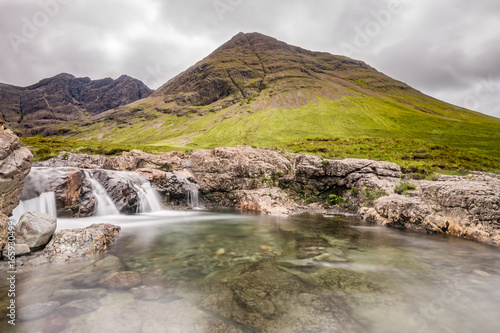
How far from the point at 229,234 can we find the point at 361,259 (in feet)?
24.6

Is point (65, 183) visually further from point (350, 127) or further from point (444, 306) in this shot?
point (350, 127)

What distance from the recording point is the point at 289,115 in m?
107

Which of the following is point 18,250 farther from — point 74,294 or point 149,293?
point 149,293

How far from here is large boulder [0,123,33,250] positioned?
9.78 metres

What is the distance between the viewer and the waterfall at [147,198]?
21.4m

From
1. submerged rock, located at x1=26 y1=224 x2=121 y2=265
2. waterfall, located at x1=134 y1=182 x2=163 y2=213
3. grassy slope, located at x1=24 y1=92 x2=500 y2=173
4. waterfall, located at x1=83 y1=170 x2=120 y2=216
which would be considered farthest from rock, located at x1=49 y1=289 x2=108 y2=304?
grassy slope, located at x1=24 y1=92 x2=500 y2=173

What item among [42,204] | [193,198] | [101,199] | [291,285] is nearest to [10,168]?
[42,204]

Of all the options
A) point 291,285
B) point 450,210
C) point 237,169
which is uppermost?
point 237,169

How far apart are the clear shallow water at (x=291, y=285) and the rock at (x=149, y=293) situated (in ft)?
0.34

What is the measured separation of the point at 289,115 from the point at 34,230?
106 m

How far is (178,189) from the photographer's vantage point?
24500mm

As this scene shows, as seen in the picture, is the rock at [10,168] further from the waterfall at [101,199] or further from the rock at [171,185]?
the rock at [171,185]

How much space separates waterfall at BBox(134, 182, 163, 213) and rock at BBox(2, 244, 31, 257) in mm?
12735

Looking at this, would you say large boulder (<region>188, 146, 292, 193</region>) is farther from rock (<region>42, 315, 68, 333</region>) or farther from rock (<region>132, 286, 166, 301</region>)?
rock (<region>42, 315, 68, 333</region>)
